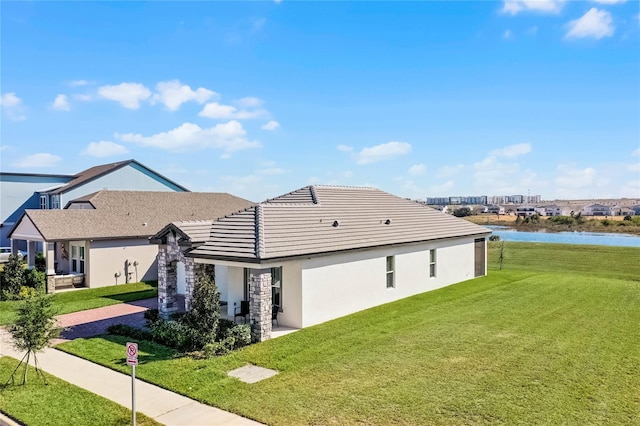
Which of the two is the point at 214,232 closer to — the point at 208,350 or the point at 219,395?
the point at 208,350

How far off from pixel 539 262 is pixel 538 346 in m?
23.5

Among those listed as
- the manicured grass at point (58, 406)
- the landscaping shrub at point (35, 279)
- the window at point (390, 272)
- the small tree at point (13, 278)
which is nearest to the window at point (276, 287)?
the window at point (390, 272)

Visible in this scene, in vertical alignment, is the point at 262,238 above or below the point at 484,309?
above

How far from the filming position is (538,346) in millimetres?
12812

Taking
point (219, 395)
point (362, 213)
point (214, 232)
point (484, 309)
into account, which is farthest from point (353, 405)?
point (362, 213)

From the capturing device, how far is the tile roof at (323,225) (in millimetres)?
14953

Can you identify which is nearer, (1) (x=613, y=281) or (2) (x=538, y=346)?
(2) (x=538, y=346)

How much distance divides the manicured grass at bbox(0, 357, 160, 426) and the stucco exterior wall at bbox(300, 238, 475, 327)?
6.90 m

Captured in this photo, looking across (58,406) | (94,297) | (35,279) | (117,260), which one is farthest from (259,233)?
(35,279)

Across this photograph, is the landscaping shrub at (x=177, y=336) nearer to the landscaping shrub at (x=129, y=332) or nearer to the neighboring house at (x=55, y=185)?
the landscaping shrub at (x=129, y=332)

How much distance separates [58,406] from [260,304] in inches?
224

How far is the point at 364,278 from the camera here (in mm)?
17828

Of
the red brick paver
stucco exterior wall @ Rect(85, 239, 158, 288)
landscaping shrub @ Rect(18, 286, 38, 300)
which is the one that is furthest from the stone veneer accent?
A: stucco exterior wall @ Rect(85, 239, 158, 288)

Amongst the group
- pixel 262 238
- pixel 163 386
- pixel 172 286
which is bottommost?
pixel 163 386
